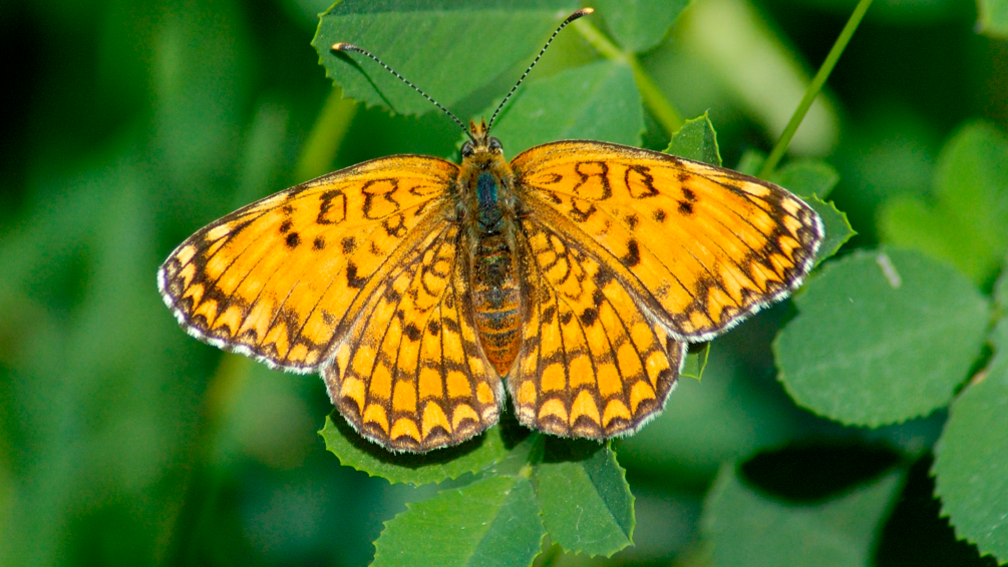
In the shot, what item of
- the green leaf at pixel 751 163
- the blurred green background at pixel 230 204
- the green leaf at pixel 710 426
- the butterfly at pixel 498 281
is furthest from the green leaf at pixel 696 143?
the green leaf at pixel 710 426

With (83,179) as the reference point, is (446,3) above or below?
above

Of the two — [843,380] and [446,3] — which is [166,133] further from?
[843,380]

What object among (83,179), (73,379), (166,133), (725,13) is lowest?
(73,379)

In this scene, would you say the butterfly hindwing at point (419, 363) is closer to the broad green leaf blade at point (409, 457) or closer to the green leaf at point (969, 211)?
the broad green leaf blade at point (409, 457)

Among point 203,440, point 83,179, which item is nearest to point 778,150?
point 203,440

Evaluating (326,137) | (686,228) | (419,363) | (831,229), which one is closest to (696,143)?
(686,228)

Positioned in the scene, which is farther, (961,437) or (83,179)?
(83,179)

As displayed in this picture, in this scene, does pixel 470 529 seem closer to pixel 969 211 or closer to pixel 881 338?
pixel 881 338
